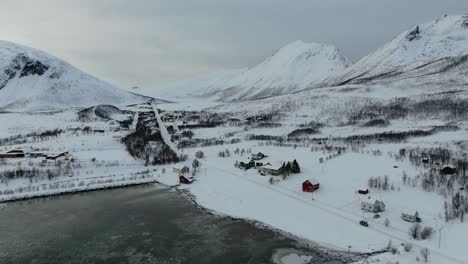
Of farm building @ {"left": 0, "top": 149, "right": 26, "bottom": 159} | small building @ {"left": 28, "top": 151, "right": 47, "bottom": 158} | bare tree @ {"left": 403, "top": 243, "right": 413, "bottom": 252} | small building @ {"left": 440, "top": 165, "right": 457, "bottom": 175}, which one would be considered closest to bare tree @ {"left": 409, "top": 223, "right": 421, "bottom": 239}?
bare tree @ {"left": 403, "top": 243, "right": 413, "bottom": 252}

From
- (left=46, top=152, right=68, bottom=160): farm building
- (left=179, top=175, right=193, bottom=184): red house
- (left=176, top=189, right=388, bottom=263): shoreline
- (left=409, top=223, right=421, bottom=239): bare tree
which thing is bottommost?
(left=176, top=189, right=388, bottom=263): shoreline

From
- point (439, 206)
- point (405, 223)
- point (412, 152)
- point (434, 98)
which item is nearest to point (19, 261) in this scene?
point (405, 223)

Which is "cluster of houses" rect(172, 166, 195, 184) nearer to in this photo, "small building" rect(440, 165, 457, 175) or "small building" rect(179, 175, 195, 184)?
"small building" rect(179, 175, 195, 184)

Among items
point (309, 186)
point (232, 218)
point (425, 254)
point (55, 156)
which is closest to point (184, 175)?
point (232, 218)

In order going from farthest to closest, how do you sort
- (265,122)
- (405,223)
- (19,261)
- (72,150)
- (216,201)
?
1. (265,122)
2. (72,150)
3. (216,201)
4. (405,223)
5. (19,261)

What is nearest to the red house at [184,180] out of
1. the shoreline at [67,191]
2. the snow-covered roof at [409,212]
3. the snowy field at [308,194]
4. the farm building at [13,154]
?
the snowy field at [308,194]

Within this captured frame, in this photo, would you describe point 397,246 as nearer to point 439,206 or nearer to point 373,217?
point 373,217

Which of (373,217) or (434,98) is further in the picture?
(434,98)
